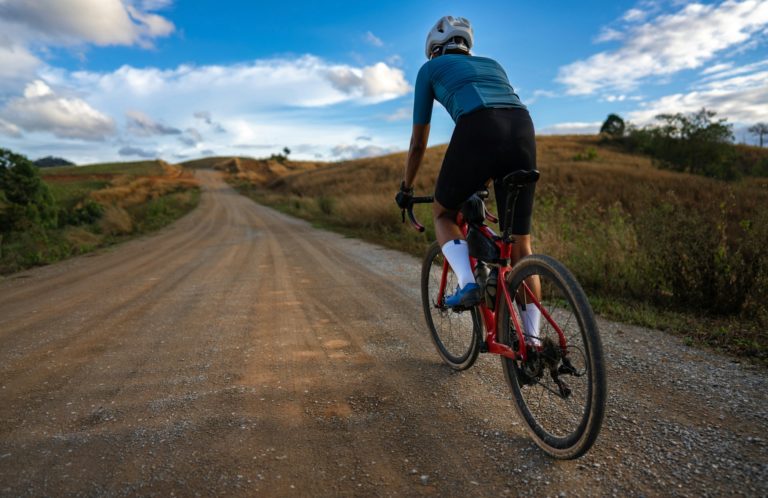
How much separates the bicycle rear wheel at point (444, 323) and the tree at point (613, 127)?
221 ft

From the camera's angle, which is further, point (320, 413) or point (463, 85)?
point (320, 413)

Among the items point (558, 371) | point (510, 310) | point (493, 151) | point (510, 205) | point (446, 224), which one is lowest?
point (558, 371)

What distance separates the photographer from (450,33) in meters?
2.60

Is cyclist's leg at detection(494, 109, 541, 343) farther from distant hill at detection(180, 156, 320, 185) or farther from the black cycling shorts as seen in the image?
distant hill at detection(180, 156, 320, 185)

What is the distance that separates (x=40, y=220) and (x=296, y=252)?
15905mm

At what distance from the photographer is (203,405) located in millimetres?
2623

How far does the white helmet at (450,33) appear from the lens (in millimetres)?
2600

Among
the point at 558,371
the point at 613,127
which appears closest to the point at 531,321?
the point at 558,371

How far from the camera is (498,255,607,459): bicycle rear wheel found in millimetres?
1778

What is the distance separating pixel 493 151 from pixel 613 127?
77894mm

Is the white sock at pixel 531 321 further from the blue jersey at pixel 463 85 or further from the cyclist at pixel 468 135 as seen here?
the blue jersey at pixel 463 85

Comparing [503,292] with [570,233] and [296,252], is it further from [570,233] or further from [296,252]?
[296,252]

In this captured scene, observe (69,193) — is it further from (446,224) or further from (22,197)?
(446,224)

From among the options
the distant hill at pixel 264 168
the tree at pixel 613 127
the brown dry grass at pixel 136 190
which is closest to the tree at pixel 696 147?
the tree at pixel 613 127
